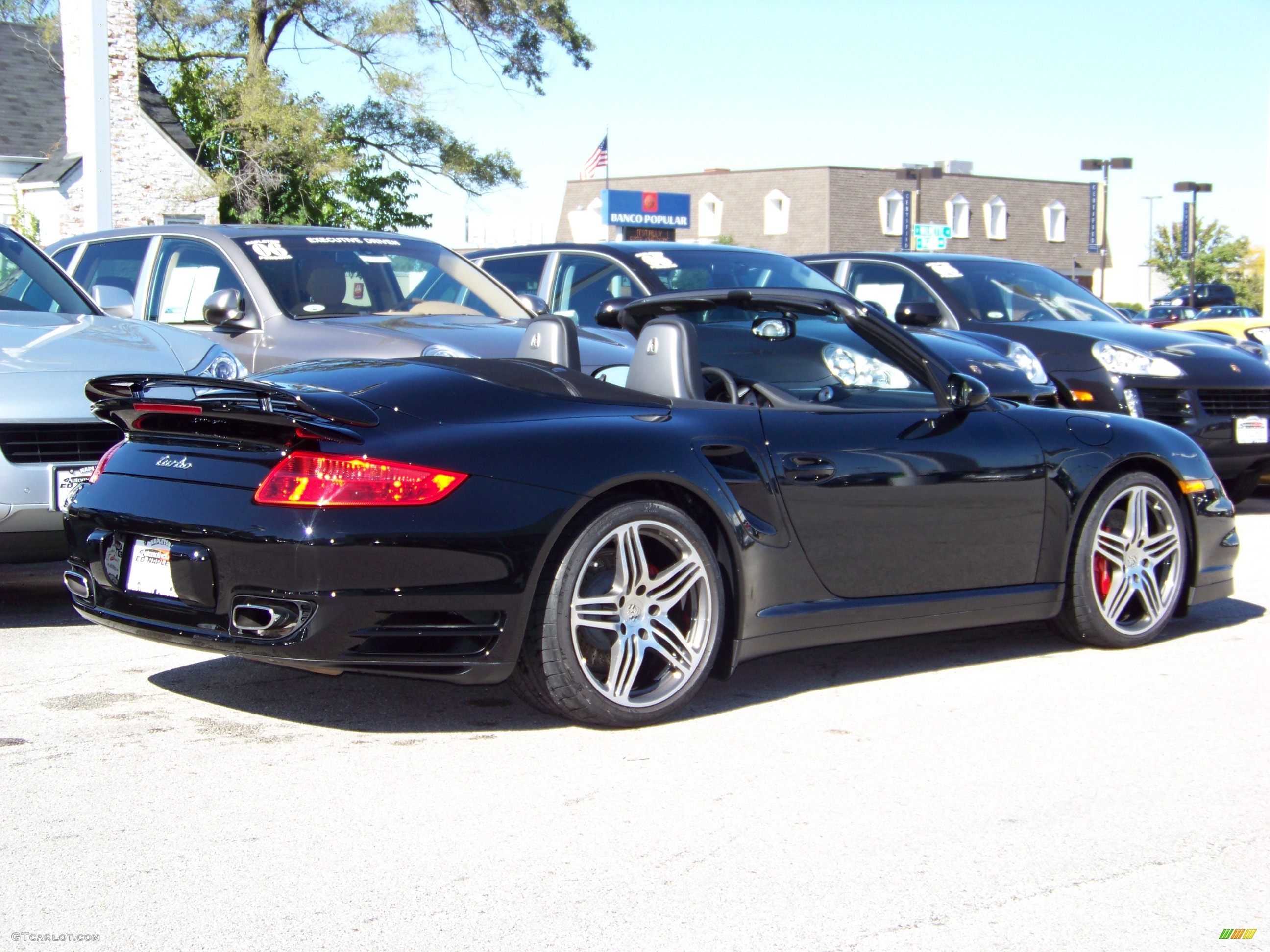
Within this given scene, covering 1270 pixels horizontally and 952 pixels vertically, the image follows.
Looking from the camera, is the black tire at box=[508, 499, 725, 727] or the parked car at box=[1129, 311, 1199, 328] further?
the parked car at box=[1129, 311, 1199, 328]

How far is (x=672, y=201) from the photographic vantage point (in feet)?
188

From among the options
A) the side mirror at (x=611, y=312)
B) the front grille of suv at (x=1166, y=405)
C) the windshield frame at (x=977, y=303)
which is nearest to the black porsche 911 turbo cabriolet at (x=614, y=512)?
the side mirror at (x=611, y=312)

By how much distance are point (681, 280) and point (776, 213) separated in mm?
52603

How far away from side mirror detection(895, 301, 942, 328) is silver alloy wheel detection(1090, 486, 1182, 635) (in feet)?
13.7

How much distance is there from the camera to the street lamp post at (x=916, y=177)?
157 ft

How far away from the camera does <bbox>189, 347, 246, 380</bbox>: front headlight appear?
20.1 feet

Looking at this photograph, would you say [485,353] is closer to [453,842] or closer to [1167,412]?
[453,842]

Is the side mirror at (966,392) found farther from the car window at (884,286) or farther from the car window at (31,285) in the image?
the car window at (884,286)

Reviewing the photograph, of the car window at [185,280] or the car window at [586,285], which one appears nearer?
the car window at [185,280]

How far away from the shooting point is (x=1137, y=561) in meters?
5.42
